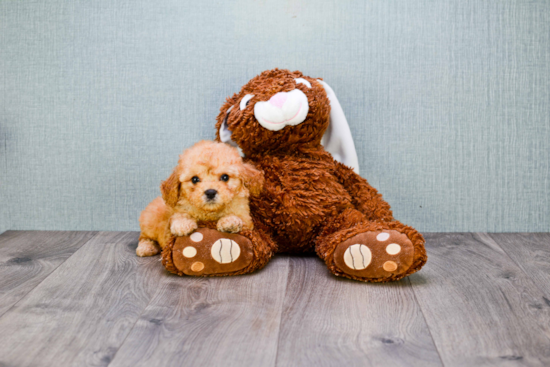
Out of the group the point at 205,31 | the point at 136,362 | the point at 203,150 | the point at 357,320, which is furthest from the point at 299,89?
the point at 136,362

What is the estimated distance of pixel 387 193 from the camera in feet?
4.96

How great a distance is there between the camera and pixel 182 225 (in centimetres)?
113

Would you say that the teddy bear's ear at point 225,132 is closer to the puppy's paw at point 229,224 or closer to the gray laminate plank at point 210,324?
the puppy's paw at point 229,224

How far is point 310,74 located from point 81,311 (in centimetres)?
88

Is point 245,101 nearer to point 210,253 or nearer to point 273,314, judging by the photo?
point 210,253

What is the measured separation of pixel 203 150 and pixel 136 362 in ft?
1.67

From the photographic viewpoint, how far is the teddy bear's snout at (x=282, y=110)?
3.91ft

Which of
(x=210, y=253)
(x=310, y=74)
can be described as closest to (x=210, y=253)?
(x=210, y=253)

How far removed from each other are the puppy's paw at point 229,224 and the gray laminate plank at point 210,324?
4.2 inches

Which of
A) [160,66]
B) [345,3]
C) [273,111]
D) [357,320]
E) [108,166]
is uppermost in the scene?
[345,3]

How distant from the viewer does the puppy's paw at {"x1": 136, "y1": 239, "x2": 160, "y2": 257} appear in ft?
4.32

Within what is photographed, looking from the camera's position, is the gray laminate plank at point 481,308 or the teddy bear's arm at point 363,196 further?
the teddy bear's arm at point 363,196

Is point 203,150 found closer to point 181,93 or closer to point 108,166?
point 181,93

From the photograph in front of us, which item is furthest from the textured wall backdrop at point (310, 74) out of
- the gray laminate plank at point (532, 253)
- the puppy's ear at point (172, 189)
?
the puppy's ear at point (172, 189)
